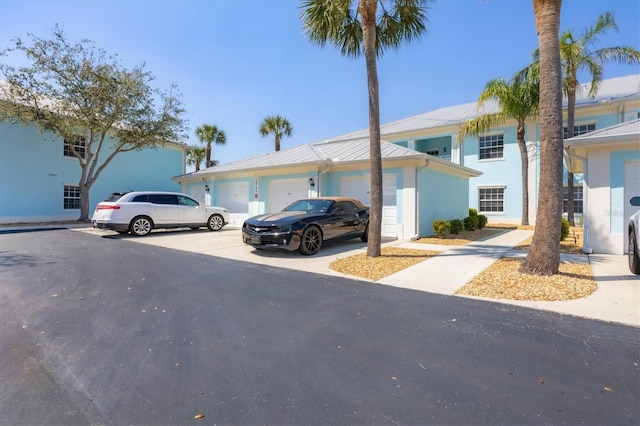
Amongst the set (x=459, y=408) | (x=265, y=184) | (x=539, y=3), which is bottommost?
(x=459, y=408)

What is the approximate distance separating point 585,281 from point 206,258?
780 cm

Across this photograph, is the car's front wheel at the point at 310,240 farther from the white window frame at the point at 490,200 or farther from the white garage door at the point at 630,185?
the white window frame at the point at 490,200

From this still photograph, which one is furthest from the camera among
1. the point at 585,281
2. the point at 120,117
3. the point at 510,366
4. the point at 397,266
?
the point at 120,117

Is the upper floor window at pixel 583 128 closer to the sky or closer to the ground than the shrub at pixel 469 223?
closer to the sky

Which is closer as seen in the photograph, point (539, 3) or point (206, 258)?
point (539, 3)

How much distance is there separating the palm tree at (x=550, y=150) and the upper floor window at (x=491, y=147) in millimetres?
14639

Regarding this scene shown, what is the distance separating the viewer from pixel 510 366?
279 centimetres

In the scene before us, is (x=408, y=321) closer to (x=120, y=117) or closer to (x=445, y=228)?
(x=445, y=228)

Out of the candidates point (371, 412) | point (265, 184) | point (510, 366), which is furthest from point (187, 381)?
point (265, 184)

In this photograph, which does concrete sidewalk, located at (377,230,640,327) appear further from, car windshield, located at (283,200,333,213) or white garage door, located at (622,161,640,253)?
car windshield, located at (283,200,333,213)

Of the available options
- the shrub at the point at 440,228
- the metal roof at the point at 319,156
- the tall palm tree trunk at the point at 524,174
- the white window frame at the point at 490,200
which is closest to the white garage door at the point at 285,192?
the metal roof at the point at 319,156

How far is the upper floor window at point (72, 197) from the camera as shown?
1969cm

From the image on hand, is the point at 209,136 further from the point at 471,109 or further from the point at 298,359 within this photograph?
the point at 298,359

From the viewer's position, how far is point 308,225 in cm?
838
